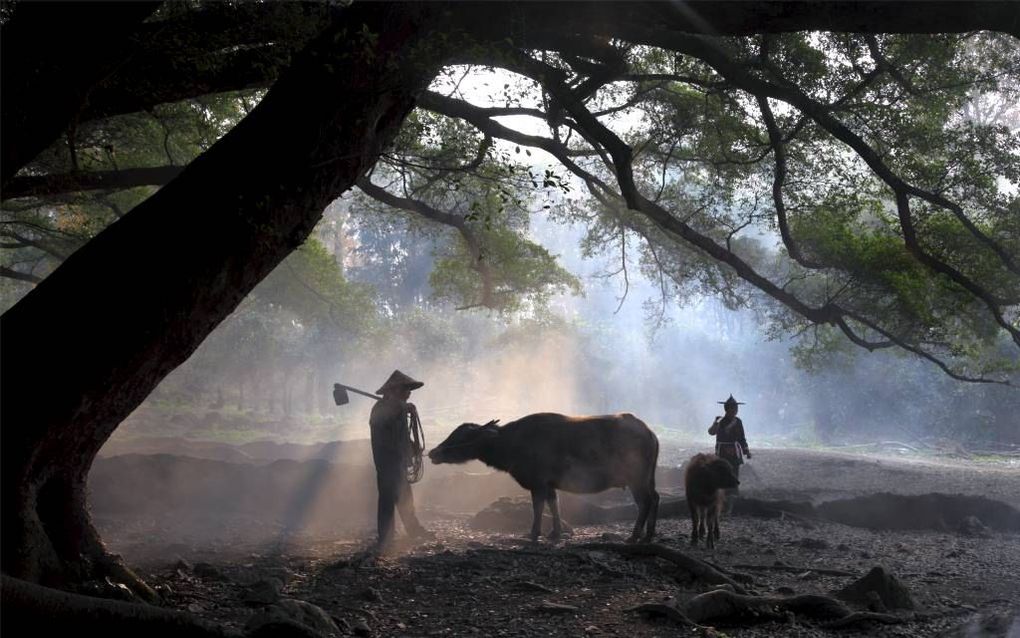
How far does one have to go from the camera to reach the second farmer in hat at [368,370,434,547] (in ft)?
35.3

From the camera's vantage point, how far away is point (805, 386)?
147ft

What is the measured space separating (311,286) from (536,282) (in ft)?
31.8

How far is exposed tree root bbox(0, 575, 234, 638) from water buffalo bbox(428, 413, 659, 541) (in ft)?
23.9

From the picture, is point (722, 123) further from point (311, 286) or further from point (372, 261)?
point (372, 261)

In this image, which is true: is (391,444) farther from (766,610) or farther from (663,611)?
(766,610)

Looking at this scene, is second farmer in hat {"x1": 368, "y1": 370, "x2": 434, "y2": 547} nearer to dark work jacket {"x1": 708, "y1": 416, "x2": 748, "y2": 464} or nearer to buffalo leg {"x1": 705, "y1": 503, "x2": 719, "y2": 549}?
buffalo leg {"x1": 705, "y1": 503, "x2": 719, "y2": 549}

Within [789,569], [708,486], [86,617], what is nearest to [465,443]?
[708,486]

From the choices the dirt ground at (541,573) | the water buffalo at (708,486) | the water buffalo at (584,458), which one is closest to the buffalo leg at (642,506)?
the water buffalo at (584,458)

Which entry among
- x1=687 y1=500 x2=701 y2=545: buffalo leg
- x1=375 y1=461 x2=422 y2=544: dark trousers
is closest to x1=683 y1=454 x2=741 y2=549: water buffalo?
x1=687 y1=500 x2=701 y2=545: buffalo leg

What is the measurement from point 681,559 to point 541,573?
144 centimetres

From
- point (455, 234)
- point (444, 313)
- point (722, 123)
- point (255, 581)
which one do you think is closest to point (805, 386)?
point (444, 313)

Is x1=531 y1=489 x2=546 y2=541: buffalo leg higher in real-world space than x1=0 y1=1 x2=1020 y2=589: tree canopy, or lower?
lower

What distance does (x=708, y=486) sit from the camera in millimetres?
11195

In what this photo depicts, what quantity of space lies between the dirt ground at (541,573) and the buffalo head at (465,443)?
1109mm
